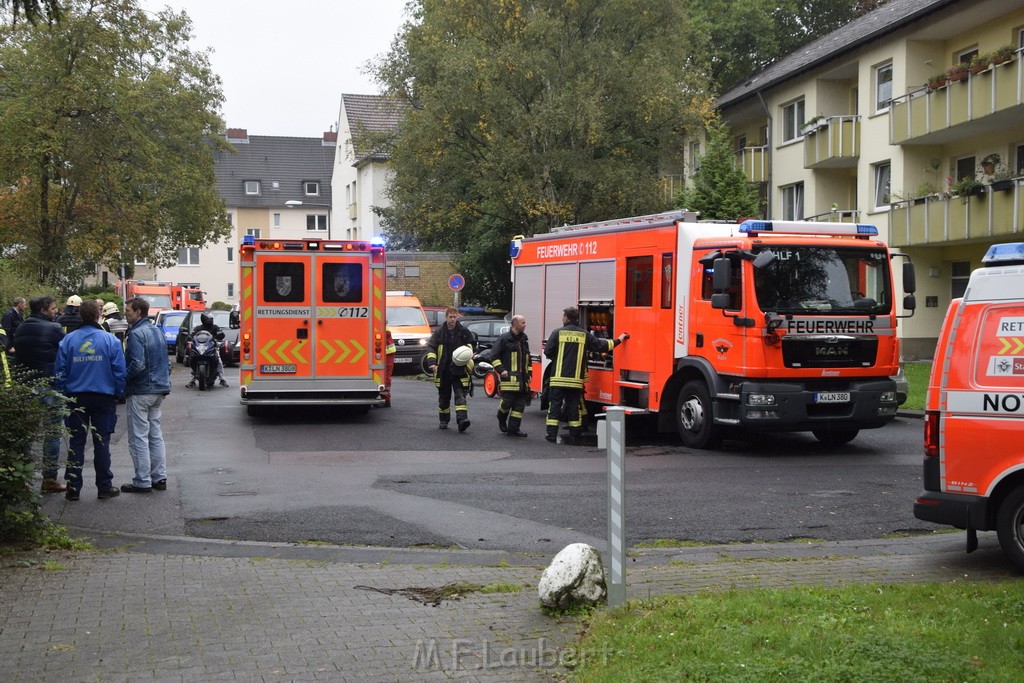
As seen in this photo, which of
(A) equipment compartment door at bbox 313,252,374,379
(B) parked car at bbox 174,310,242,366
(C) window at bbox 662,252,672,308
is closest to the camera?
(C) window at bbox 662,252,672,308

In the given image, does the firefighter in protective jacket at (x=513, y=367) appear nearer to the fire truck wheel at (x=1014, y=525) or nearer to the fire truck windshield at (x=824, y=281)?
the fire truck windshield at (x=824, y=281)

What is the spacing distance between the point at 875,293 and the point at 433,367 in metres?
6.17

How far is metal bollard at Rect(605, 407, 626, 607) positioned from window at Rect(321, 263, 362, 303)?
465 inches

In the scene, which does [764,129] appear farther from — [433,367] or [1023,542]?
[1023,542]

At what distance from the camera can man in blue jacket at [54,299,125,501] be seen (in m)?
10.3

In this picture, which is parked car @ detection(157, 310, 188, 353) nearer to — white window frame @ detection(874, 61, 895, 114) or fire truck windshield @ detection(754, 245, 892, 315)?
Result: white window frame @ detection(874, 61, 895, 114)

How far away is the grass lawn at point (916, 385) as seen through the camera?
1958cm

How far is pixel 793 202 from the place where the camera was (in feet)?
124

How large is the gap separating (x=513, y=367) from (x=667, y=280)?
246 cm

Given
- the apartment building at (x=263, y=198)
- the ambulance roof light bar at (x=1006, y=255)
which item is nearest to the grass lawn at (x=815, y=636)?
the ambulance roof light bar at (x=1006, y=255)

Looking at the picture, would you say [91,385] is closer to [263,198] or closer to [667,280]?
[667,280]

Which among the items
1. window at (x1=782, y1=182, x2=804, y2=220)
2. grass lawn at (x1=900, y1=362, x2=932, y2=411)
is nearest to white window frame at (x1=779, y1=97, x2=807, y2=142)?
window at (x1=782, y1=182, x2=804, y2=220)

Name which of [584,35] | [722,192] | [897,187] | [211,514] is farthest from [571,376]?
[584,35]

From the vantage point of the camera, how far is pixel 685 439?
47.6 ft
